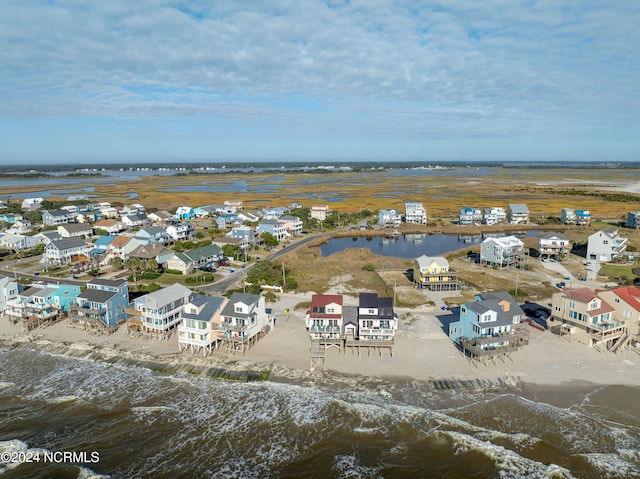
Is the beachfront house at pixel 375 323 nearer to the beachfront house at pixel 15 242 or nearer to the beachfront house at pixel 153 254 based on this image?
the beachfront house at pixel 153 254

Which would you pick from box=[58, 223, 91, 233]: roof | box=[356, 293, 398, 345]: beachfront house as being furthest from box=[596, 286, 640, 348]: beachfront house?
box=[58, 223, 91, 233]: roof

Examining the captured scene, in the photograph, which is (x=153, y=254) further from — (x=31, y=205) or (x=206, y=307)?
(x=31, y=205)

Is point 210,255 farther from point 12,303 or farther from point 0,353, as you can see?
point 0,353

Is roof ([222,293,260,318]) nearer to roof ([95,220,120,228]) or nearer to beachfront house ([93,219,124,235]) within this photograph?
beachfront house ([93,219,124,235])

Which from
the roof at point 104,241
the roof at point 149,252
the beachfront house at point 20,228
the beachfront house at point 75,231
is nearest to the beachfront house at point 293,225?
the roof at point 149,252

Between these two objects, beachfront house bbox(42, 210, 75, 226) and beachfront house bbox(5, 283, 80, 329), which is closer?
beachfront house bbox(5, 283, 80, 329)

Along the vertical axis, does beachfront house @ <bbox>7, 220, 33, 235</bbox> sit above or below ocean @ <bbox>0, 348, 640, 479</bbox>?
above

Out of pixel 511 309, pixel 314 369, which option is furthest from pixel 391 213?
pixel 314 369
